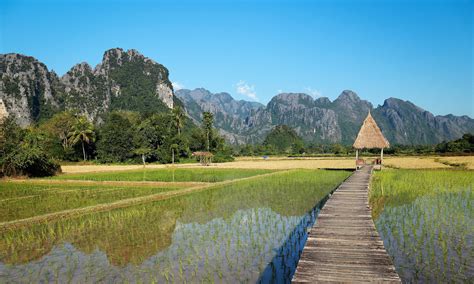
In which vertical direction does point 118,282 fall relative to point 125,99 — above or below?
below

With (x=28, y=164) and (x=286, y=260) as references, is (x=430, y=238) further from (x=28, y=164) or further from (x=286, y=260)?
(x=28, y=164)

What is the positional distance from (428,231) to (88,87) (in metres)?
140

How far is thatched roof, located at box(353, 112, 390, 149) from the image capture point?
29.9 meters

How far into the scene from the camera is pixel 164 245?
7.31 m

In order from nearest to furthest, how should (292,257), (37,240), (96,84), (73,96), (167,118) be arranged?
(292,257) → (37,240) → (167,118) → (73,96) → (96,84)

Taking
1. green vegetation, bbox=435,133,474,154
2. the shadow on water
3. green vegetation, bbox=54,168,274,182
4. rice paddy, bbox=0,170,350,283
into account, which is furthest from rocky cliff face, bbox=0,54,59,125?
the shadow on water

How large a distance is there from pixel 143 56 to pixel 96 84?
2913cm

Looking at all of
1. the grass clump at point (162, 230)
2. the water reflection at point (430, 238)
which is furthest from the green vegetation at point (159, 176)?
the water reflection at point (430, 238)

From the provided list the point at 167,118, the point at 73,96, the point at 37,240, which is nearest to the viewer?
the point at 37,240

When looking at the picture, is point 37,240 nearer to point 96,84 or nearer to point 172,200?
point 172,200

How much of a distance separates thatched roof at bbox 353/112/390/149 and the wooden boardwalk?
2291cm

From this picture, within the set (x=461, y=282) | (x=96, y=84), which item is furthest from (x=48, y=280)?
(x=96, y=84)

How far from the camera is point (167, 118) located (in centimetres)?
6106

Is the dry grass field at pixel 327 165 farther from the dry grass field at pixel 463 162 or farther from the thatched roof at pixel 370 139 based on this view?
the thatched roof at pixel 370 139
